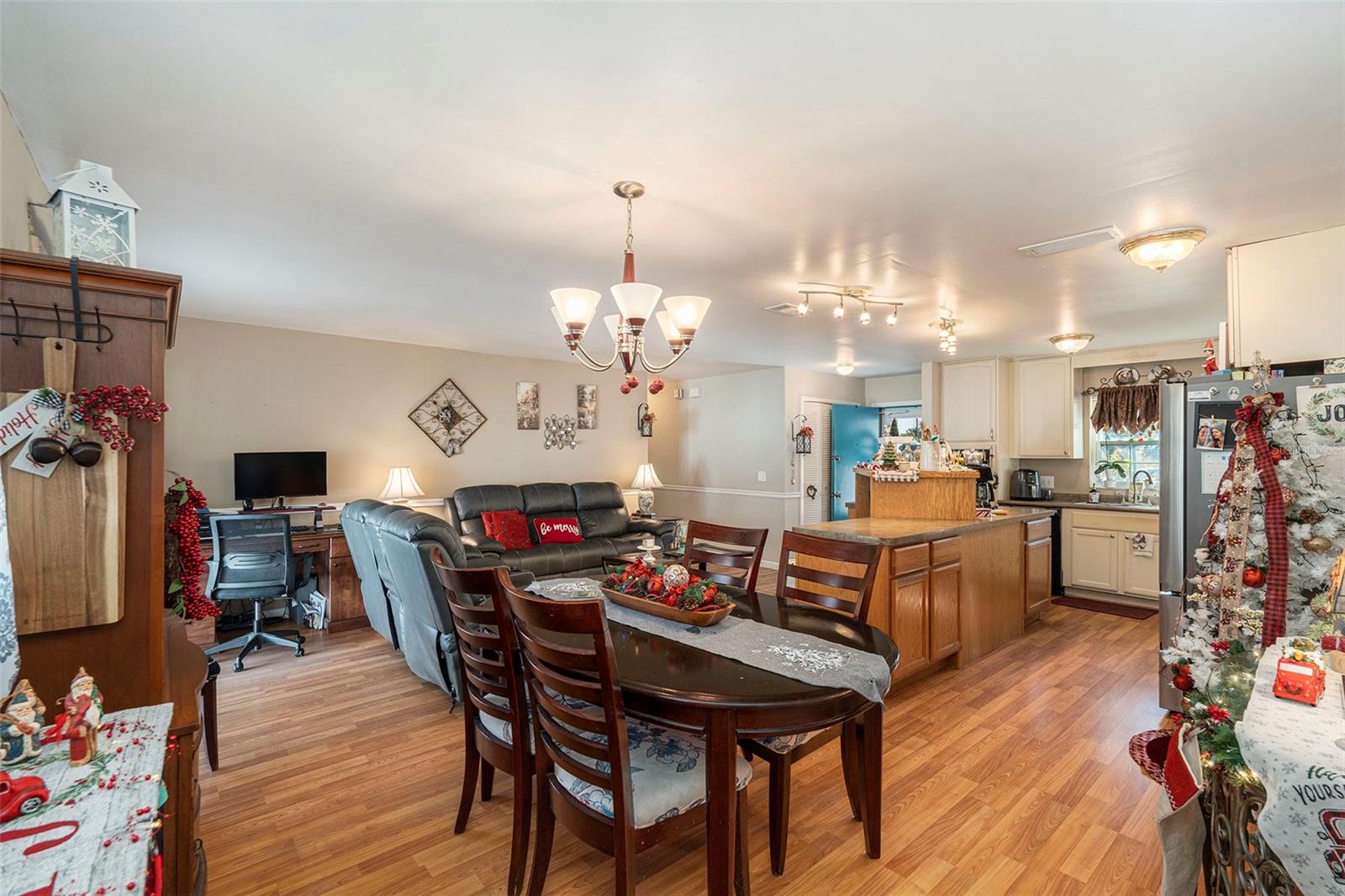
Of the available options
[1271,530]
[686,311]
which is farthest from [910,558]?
[686,311]

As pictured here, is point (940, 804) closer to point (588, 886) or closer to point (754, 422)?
point (588, 886)

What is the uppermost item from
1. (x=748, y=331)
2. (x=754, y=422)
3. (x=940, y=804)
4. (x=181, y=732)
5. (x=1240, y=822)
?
(x=748, y=331)

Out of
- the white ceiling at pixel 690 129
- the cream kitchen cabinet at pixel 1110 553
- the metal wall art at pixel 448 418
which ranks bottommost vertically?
the cream kitchen cabinet at pixel 1110 553

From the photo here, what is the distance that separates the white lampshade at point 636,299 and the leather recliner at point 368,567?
2.40m

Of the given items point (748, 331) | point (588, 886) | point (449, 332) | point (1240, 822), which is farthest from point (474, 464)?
point (1240, 822)

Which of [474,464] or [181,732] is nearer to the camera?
[181,732]

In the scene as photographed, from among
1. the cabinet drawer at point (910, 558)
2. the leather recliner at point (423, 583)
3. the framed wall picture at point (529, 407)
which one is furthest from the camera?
the framed wall picture at point (529, 407)

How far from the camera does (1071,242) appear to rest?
2803 mm

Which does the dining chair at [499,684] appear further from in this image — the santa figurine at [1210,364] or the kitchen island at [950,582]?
the santa figurine at [1210,364]

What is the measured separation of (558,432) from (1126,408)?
573cm

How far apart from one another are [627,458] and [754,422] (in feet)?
5.31

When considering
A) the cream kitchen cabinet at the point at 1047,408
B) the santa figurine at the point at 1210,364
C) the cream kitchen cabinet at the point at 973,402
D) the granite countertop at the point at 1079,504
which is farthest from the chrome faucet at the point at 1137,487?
the santa figurine at the point at 1210,364

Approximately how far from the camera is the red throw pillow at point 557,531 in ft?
19.2

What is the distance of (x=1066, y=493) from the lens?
250 inches
